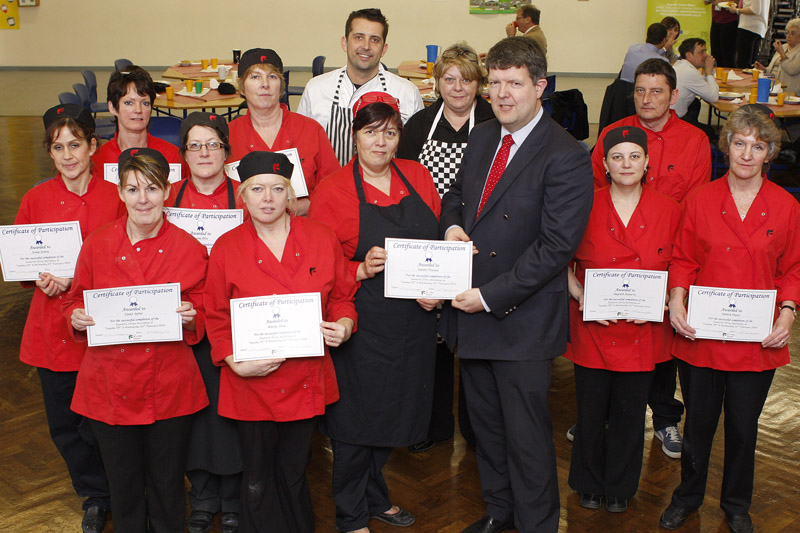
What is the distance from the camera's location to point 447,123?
154 inches

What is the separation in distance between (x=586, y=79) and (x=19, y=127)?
10147mm

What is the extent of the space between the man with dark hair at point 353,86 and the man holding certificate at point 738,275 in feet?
6.22

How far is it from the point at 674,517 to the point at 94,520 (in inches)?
100

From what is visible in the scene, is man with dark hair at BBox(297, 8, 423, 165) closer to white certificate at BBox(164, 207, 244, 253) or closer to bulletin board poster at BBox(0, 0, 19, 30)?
white certificate at BBox(164, 207, 244, 253)

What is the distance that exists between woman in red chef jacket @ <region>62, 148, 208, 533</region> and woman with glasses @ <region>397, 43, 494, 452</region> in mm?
1327

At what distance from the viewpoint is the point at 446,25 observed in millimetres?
15195

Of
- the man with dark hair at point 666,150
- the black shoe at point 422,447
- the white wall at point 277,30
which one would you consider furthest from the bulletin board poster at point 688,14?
the black shoe at point 422,447

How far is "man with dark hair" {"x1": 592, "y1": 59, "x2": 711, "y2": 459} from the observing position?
4.03 m

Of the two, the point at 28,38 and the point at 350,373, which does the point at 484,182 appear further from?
the point at 28,38

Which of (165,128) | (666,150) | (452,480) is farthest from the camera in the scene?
(165,128)

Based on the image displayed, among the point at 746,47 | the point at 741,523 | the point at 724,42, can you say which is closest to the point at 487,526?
the point at 741,523

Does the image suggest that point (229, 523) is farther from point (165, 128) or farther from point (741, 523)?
point (165, 128)

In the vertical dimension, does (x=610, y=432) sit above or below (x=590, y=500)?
above

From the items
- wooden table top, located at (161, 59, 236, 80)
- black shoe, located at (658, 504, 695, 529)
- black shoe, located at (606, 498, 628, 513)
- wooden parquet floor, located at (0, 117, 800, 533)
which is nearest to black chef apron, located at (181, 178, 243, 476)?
wooden parquet floor, located at (0, 117, 800, 533)
